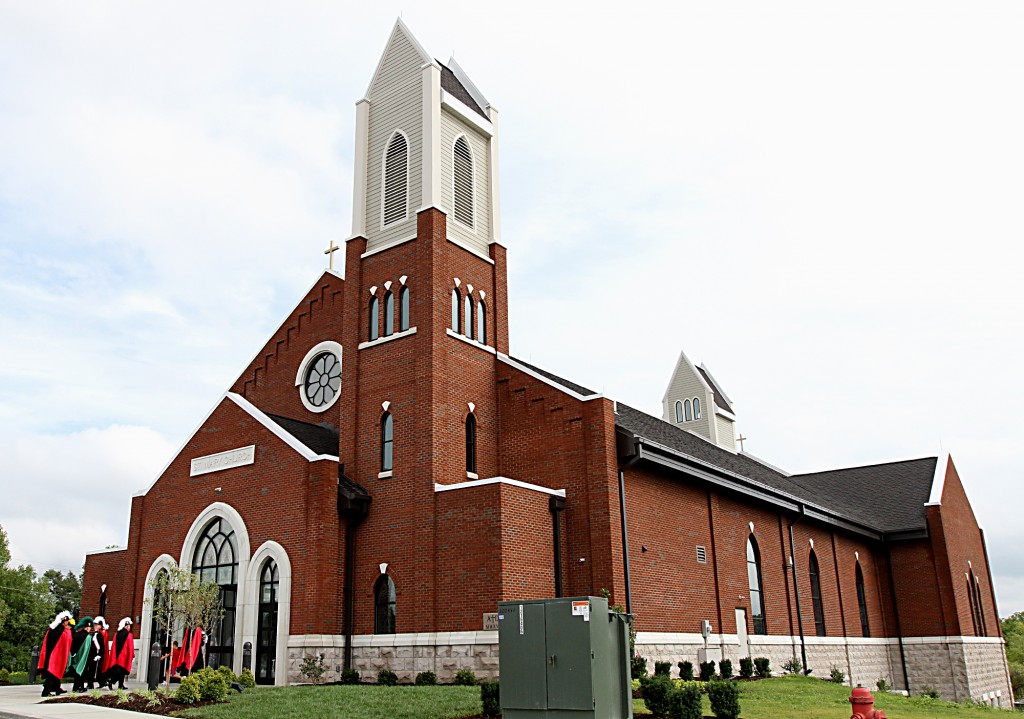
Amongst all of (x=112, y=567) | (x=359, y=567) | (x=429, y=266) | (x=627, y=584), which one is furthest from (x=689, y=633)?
(x=112, y=567)

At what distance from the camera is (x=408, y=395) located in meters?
26.2

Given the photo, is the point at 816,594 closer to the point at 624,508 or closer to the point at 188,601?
the point at 624,508

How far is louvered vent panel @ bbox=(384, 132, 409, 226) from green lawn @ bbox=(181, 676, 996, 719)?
14.9 meters

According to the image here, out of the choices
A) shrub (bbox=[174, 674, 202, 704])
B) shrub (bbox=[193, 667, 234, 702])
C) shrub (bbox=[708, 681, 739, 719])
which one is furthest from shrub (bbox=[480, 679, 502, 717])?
shrub (bbox=[174, 674, 202, 704])

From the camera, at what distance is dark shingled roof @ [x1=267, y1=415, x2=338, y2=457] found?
88.7ft

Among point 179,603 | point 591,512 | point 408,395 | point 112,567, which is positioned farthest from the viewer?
point 112,567

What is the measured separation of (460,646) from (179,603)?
6753 millimetres

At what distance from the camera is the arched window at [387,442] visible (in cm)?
2611

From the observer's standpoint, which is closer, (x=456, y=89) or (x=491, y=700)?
(x=491, y=700)

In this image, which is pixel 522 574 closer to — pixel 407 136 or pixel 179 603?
pixel 179 603

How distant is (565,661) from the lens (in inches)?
533

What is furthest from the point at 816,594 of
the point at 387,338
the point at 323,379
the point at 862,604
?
the point at 323,379

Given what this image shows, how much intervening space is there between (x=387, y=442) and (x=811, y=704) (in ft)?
42.8

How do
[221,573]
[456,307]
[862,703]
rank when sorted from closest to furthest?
[862,703] → [221,573] → [456,307]
